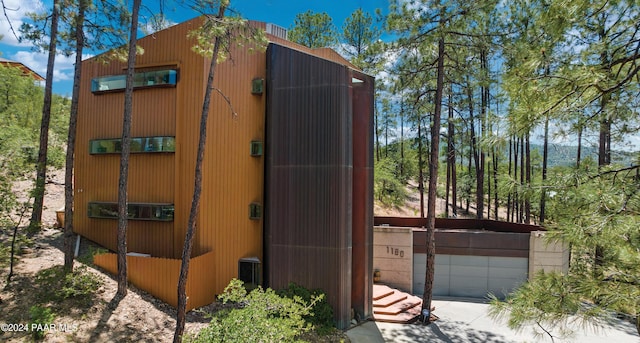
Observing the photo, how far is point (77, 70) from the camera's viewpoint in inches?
341

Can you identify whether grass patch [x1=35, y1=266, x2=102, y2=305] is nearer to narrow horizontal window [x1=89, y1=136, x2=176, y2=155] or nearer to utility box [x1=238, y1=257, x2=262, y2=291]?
utility box [x1=238, y1=257, x2=262, y2=291]

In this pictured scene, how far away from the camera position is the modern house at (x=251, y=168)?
9.70 metres

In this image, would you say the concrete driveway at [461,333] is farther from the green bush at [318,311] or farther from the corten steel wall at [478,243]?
the corten steel wall at [478,243]

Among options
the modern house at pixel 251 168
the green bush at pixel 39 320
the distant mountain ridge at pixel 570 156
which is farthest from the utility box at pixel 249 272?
the distant mountain ridge at pixel 570 156

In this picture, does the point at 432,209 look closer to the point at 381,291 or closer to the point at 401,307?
the point at 401,307

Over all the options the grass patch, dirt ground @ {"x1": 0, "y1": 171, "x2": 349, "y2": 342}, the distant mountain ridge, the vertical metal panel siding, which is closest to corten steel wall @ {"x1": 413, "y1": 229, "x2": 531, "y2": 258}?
the vertical metal panel siding

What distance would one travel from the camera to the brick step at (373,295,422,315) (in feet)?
35.8

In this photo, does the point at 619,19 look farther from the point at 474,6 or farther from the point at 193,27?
the point at 193,27

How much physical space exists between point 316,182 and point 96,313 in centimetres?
606

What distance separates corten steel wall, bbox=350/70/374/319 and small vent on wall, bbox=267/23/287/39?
2915 millimetres

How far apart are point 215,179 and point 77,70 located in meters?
4.43

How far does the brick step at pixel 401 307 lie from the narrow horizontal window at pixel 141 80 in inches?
380

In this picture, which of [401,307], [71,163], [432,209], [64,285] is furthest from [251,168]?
[401,307]

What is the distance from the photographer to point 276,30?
1108 centimetres
